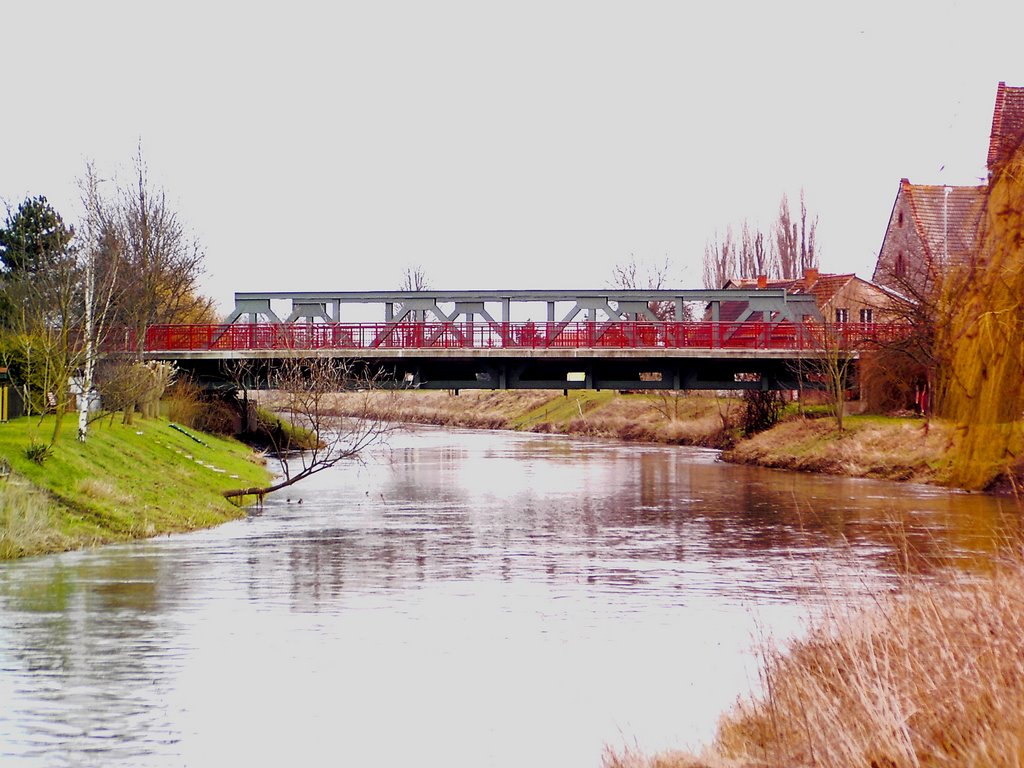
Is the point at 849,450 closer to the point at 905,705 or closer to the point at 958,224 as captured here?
the point at 958,224

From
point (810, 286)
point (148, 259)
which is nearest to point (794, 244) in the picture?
point (810, 286)

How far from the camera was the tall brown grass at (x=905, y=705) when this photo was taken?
9.45 m

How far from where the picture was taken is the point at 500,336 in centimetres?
5809

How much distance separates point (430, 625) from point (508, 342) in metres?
37.2

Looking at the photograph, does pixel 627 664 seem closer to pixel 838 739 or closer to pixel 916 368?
pixel 838 739

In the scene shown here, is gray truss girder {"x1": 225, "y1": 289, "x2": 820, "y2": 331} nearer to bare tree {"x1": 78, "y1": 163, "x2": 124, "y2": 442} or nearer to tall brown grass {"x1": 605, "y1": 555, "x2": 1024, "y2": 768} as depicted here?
bare tree {"x1": 78, "y1": 163, "x2": 124, "y2": 442}

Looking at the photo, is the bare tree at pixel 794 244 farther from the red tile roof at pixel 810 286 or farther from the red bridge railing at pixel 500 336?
the red bridge railing at pixel 500 336

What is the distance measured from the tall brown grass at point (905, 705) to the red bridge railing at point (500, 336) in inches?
1741

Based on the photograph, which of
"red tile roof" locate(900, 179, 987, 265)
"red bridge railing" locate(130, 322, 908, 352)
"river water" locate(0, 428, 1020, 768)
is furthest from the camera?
"red bridge railing" locate(130, 322, 908, 352)

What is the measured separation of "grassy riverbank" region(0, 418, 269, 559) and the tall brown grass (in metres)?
19.2

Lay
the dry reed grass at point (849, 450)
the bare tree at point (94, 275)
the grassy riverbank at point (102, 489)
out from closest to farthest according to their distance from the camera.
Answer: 1. the grassy riverbank at point (102, 489)
2. the bare tree at point (94, 275)
3. the dry reed grass at point (849, 450)

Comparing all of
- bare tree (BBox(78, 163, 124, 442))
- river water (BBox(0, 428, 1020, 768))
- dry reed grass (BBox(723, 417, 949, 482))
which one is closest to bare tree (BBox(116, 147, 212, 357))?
bare tree (BBox(78, 163, 124, 442))

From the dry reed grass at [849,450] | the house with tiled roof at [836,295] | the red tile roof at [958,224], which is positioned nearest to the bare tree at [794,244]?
the house with tiled roof at [836,295]

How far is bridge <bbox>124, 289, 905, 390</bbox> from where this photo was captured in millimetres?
58000
